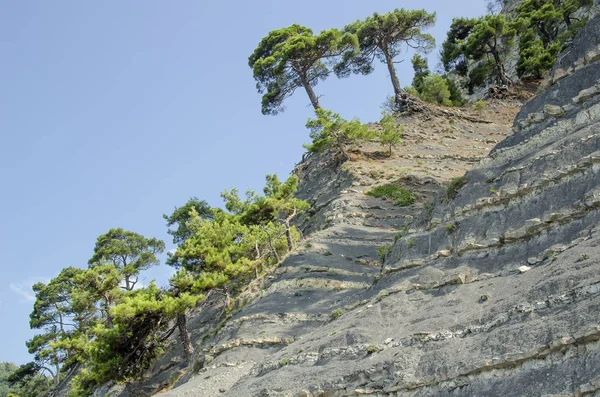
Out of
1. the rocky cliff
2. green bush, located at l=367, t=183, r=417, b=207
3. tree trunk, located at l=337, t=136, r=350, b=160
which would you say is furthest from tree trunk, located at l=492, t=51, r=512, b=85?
the rocky cliff

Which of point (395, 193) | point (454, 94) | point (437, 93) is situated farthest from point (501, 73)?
point (395, 193)

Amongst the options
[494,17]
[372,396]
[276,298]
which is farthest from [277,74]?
[372,396]

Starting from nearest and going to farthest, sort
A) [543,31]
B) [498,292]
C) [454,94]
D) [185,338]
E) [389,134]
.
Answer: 1. [498,292]
2. [185,338]
3. [389,134]
4. [543,31]
5. [454,94]

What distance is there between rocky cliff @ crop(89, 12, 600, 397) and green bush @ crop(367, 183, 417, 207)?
7.85 ft

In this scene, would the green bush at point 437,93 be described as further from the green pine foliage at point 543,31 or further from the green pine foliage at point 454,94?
the green pine foliage at point 543,31

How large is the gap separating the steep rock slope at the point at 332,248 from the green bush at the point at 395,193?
1.42ft

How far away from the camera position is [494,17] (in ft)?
170

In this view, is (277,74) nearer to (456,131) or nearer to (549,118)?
(456,131)

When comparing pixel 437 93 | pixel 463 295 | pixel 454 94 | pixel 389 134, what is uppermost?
pixel 454 94

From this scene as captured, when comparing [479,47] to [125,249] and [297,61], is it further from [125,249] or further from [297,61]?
[125,249]

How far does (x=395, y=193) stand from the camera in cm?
3538

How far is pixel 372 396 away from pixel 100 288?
26.5 metres

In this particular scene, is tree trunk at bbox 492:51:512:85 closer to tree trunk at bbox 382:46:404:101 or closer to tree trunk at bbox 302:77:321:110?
tree trunk at bbox 382:46:404:101

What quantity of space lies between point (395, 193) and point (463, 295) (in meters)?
18.7
